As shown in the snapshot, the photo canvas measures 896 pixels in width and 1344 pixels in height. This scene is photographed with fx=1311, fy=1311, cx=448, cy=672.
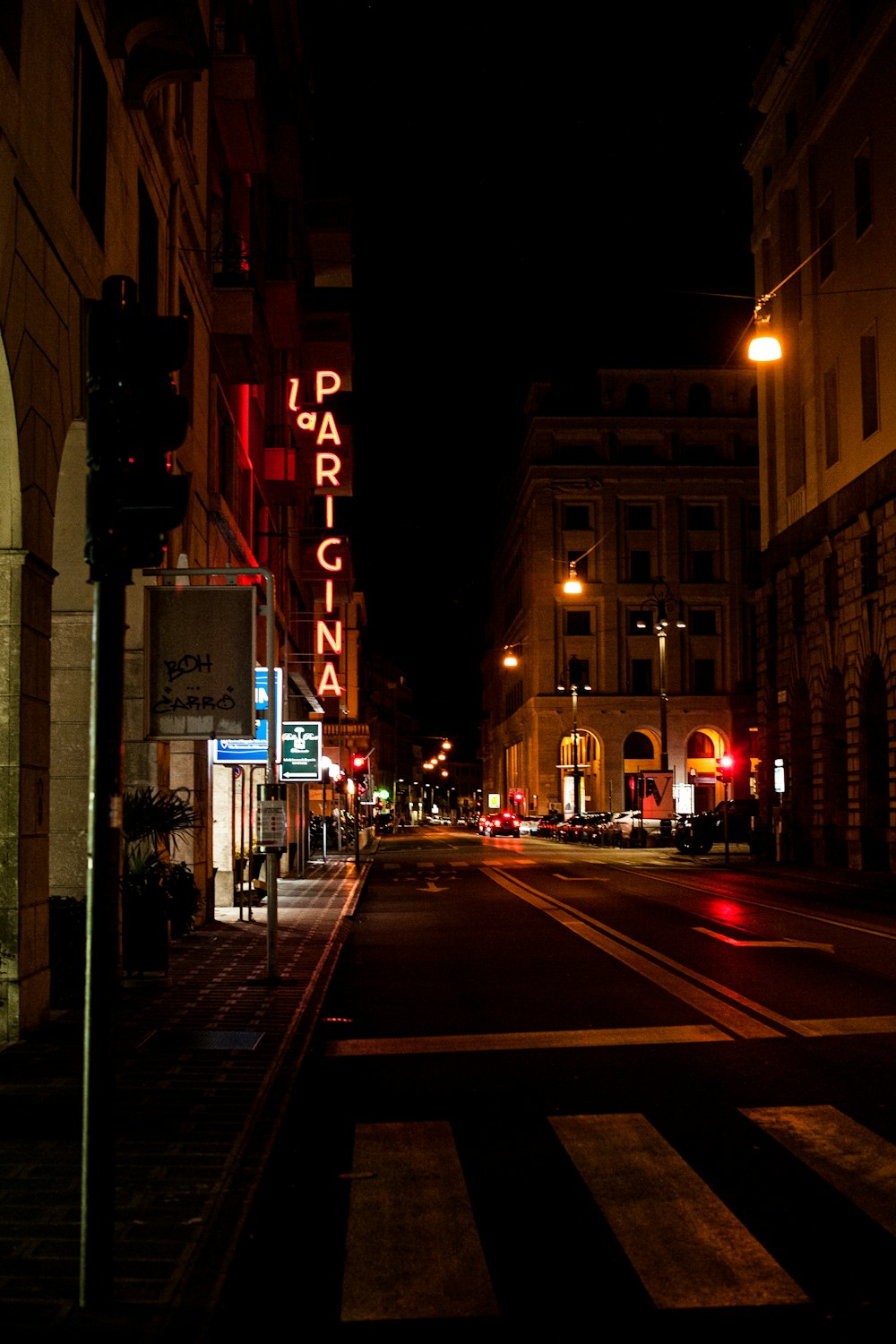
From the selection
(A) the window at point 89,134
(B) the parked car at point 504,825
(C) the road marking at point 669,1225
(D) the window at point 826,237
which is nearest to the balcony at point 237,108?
(A) the window at point 89,134

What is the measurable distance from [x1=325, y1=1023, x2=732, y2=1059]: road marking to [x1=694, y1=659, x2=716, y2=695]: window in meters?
79.4

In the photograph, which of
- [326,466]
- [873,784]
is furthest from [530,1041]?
[326,466]

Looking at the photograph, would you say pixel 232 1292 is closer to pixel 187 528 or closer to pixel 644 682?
pixel 187 528

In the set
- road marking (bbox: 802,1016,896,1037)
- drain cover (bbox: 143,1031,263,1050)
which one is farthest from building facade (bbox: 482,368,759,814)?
drain cover (bbox: 143,1031,263,1050)

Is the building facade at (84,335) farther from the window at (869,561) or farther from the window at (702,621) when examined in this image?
the window at (702,621)

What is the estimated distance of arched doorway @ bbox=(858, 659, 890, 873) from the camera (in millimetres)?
34375

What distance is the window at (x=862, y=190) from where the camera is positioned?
1340 inches

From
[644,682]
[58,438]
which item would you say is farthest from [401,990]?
[644,682]

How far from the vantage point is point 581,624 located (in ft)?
294

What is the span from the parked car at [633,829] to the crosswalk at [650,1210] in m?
48.7

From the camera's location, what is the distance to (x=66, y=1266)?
4.98 metres

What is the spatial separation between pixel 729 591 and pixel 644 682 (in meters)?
8.54

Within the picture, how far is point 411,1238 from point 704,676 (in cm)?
8517

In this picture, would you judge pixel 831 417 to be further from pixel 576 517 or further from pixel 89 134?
pixel 576 517
